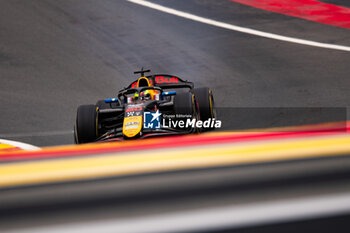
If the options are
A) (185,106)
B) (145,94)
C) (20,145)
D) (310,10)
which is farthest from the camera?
(310,10)

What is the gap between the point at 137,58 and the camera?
10.7 meters

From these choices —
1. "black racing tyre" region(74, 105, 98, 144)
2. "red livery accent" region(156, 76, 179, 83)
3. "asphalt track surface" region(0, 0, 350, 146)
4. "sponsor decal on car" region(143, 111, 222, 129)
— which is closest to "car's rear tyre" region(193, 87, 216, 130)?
"sponsor decal on car" region(143, 111, 222, 129)

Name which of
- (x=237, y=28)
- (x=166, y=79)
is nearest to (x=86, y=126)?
(x=166, y=79)

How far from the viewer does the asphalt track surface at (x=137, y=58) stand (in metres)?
7.81

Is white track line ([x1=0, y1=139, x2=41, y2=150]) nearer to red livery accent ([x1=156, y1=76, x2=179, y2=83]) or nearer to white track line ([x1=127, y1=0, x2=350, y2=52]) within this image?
red livery accent ([x1=156, y1=76, x2=179, y2=83])

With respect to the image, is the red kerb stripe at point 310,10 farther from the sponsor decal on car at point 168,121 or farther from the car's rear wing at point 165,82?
the sponsor decal on car at point 168,121

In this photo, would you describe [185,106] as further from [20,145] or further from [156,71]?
[156,71]

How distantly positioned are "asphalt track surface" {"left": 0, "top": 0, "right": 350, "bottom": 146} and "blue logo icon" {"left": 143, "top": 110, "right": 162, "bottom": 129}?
1.58 metres

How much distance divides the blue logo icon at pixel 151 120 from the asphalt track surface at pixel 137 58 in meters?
1.58

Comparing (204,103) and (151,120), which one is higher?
(204,103)

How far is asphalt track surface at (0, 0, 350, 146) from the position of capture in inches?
307

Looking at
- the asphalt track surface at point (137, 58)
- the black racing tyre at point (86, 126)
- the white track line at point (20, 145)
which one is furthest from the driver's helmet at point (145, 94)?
the white track line at point (20, 145)

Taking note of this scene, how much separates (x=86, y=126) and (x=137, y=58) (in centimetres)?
518

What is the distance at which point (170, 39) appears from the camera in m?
11.6
